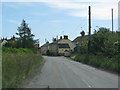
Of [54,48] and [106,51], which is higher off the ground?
[106,51]

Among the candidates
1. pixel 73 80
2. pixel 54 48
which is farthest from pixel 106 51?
pixel 54 48

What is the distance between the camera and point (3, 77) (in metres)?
13.6

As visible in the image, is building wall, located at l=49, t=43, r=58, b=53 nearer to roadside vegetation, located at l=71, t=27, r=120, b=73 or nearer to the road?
roadside vegetation, located at l=71, t=27, r=120, b=73

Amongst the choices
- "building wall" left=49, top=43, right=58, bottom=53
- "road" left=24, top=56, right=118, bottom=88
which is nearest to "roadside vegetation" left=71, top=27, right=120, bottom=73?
"road" left=24, top=56, right=118, bottom=88

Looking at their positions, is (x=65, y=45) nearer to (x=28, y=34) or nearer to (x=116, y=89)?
(x=28, y=34)

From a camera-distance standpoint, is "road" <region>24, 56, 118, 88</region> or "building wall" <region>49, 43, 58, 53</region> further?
"building wall" <region>49, 43, 58, 53</region>

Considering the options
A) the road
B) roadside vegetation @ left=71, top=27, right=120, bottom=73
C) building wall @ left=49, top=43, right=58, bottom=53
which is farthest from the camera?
building wall @ left=49, top=43, right=58, bottom=53

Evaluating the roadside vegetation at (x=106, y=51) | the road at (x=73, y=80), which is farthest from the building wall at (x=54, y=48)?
the road at (x=73, y=80)

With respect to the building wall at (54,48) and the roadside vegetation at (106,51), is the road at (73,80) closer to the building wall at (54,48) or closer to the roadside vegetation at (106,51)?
the roadside vegetation at (106,51)

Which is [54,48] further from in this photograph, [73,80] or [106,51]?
[73,80]

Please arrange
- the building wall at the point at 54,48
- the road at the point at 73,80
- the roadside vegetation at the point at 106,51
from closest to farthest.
Result: 1. the road at the point at 73,80
2. the roadside vegetation at the point at 106,51
3. the building wall at the point at 54,48

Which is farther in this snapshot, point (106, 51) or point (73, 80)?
point (106, 51)

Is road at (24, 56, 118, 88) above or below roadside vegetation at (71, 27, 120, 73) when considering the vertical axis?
below

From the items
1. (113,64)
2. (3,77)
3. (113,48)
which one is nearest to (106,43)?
(113,48)
